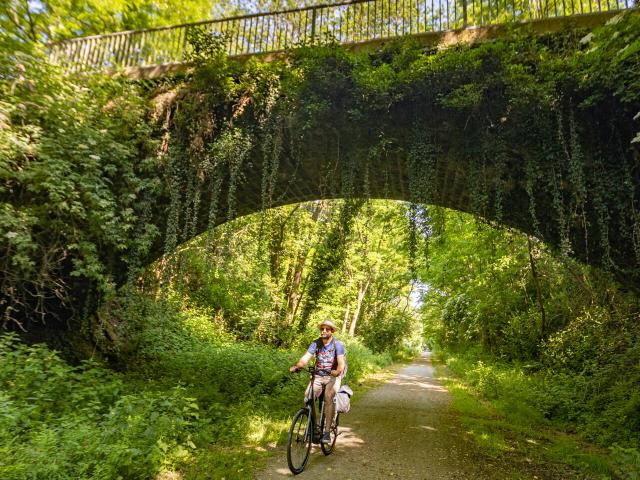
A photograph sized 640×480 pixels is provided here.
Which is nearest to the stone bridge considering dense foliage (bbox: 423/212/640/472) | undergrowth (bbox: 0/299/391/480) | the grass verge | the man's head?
dense foliage (bbox: 423/212/640/472)

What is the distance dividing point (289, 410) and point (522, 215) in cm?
554

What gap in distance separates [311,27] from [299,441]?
7.43 m

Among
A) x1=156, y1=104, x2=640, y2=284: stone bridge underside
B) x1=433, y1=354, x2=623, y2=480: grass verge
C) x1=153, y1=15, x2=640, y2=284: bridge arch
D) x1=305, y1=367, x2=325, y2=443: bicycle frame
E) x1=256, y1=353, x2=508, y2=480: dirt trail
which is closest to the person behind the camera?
x1=256, y1=353, x2=508, y2=480: dirt trail

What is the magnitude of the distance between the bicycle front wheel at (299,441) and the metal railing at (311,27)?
6229 millimetres

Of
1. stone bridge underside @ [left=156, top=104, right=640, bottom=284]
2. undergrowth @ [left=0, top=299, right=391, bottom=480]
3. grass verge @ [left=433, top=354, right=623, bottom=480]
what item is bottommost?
grass verge @ [left=433, top=354, right=623, bottom=480]

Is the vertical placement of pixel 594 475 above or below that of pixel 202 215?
below

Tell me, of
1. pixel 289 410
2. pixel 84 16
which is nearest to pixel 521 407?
pixel 289 410

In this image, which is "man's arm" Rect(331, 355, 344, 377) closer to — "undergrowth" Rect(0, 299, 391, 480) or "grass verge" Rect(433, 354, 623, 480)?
"undergrowth" Rect(0, 299, 391, 480)

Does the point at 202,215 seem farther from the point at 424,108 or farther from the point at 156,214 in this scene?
the point at 424,108

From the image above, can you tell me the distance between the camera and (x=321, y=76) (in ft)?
21.9

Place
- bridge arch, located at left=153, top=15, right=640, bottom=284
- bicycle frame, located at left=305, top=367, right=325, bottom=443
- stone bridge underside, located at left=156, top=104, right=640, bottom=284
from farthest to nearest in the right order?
stone bridge underside, located at left=156, top=104, right=640, bottom=284, bridge arch, located at left=153, top=15, right=640, bottom=284, bicycle frame, located at left=305, top=367, right=325, bottom=443

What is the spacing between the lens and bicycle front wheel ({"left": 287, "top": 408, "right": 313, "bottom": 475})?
455 centimetres

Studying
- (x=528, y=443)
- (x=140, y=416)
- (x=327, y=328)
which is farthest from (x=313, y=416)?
(x=528, y=443)

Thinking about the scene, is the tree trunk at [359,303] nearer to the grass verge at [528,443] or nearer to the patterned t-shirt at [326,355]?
the grass verge at [528,443]
